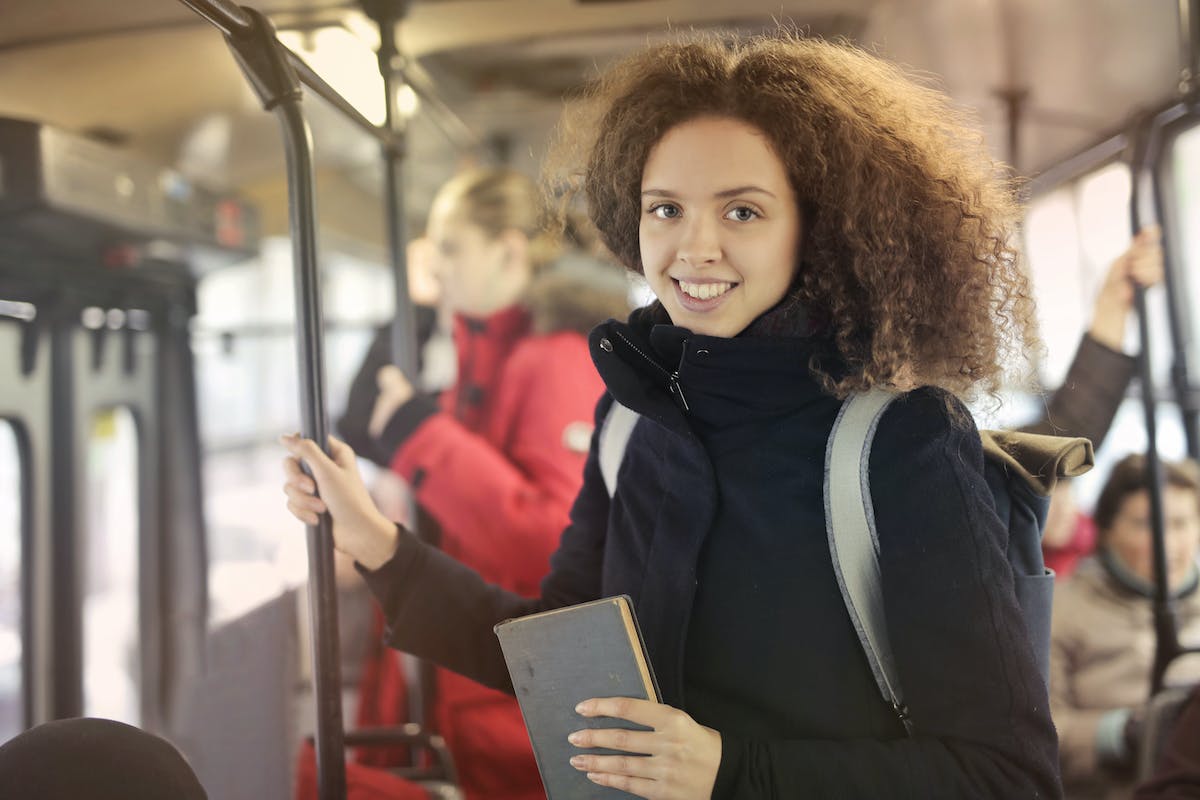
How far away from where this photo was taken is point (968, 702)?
2.81 feet

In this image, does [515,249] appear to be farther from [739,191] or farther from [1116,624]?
[1116,624]

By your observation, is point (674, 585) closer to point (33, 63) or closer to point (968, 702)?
point (968, 702)

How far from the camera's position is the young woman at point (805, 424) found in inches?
34.4

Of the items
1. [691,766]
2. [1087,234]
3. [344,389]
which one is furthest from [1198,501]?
[344,389]

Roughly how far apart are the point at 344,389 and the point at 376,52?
856 mm

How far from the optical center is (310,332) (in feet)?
3.92

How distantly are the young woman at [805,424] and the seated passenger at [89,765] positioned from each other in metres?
0.47

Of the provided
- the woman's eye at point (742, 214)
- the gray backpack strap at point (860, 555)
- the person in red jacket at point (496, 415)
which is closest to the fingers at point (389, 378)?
the person in red jacket at point (496, 415)

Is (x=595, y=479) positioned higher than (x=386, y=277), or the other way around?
(x=386, y=277)

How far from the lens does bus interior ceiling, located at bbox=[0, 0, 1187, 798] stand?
1.37 meters

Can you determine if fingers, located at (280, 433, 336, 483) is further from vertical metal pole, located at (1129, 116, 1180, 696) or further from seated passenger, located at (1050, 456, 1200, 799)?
seated passenger, located at (1050, 456, 1200, 799)

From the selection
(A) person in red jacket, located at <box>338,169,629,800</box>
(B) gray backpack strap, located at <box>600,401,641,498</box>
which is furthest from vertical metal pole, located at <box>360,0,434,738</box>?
(B) gray backpack strap, located at <box>600,401,641,498</box>

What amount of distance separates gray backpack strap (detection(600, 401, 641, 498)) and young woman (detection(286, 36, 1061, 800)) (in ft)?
0.19

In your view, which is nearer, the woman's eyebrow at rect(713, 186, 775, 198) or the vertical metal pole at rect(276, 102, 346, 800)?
the woman's eyebrow at rect(713, 186, 775, 198)
